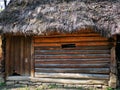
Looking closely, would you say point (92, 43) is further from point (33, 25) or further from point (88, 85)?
point (33, 25)

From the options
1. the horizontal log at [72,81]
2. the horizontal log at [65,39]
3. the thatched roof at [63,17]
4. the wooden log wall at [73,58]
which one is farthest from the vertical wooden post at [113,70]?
the thatched roof at [63,17]

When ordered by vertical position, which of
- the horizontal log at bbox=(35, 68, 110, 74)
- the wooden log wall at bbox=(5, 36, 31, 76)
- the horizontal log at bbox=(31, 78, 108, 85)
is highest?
the wooden log wall at bbox=(5, 36, 31, 76)

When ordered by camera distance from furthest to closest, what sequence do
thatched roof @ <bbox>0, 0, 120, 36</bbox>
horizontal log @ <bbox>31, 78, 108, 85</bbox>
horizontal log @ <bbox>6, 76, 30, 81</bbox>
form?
horizontal log @ <bbox>6, 76, 30, 81</bbox> < horizontal log @ <bbox>31, 78, 108, 85</bbox> < thatched roof @ <bbox>0, 0, 120, 36</bbox>

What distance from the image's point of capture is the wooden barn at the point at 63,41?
10984mm

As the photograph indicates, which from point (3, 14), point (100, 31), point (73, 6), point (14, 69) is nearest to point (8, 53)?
point (14, 69)

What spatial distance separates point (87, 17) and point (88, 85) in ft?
8.67

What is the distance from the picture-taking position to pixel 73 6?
11766 mm

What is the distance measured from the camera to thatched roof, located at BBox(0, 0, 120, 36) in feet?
35.3

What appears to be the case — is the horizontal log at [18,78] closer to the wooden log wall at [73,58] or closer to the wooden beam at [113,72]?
the wooden log wall at [73,58]

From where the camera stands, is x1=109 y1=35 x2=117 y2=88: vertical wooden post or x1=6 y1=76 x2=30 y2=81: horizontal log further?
x1=6 y1=76 x2=30 y2=81: horizontal log

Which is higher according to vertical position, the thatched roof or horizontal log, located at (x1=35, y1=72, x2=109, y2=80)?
the thatched roof

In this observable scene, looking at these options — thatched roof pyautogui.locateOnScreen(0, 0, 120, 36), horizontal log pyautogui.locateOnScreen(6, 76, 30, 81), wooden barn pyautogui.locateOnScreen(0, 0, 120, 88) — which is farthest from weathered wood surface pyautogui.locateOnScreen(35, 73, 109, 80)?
thatched roof pyautogui.locateOnScreen(0, 0, 120, 36)

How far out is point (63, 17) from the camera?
11281mm

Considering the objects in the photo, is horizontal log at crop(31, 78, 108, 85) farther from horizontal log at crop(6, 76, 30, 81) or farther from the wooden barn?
horizontal log at crop(6, 76, 30, 81)
